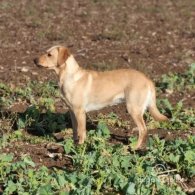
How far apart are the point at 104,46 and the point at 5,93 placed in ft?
13.5

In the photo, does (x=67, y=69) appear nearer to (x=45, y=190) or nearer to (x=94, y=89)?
(x=94, y=89)

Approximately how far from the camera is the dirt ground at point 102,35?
12227 millimetres

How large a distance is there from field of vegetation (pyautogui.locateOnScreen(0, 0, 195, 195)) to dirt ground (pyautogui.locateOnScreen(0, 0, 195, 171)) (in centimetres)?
2

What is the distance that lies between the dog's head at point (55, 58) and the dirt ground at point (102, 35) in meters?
1.35

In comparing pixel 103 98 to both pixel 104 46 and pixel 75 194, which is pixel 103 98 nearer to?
pixel 75 194

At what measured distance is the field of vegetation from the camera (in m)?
6.41

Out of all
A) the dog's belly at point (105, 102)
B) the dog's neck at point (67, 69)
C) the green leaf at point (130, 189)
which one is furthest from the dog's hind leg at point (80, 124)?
the green leaf at point (130, 189)

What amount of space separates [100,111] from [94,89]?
1255 millimetres

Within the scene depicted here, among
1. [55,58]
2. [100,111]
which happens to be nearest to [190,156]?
[55,58]

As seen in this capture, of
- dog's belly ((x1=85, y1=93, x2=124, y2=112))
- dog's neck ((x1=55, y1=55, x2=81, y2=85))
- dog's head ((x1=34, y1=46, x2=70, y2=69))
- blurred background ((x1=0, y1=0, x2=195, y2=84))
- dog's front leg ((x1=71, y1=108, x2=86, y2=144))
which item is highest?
dog's head ((x1=34, y1=46, x2=70, y2=69))

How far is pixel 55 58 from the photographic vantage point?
8391 mm

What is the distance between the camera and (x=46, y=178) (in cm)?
627

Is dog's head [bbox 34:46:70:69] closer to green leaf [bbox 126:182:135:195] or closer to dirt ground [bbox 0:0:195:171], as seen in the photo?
dirt ground [bbox 0:0:195:171]

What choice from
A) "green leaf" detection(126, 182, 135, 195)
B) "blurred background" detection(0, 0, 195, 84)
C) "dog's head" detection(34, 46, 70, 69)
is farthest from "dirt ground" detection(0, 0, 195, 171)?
"green leaf" detection(126, 182, 135, 195)
